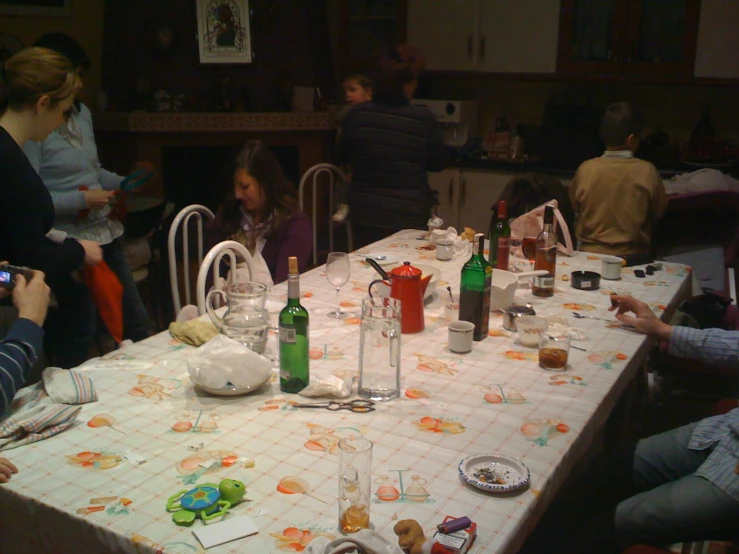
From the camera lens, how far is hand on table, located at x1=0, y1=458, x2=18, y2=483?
1.23m

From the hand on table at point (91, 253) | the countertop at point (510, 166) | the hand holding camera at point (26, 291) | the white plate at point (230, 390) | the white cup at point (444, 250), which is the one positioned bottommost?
the white plate at point (230, 390)

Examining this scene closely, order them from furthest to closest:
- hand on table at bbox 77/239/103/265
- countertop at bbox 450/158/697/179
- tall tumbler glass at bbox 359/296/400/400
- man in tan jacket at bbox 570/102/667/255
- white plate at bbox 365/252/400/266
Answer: countertop at bbox 450/158/697/179 → man in tan jacket at bbox 570/102/667/255 → white plate at bbox 365/252/400/266 → hand on table at bbox 77/239/103/265 → tall tumbler glass at bbox 359/296/400/400

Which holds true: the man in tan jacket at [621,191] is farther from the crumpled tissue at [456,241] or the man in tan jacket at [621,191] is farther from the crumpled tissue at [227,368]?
the crumpled tissue at [227,368]

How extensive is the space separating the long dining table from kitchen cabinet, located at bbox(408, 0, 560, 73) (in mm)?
3036

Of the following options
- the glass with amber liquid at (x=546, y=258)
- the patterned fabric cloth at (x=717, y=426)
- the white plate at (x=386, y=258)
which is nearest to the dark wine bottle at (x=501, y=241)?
the glass with amber liquid at (x=546, y=258)

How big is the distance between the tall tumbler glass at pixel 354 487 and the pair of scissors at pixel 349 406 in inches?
14.9

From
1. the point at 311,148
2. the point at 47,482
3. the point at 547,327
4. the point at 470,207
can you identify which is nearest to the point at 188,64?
the point at 311,148

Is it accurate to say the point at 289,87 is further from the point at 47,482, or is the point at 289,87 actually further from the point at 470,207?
the point at 47,482

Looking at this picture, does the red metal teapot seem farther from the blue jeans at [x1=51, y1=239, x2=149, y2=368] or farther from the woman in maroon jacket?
the blue jeans at [x1=51, y1=239, x2=149, y2=368]

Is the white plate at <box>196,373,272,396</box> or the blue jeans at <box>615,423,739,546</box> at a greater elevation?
the white plate at <box>196,373,272,396</box>

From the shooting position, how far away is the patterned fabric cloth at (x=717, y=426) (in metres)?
1.53

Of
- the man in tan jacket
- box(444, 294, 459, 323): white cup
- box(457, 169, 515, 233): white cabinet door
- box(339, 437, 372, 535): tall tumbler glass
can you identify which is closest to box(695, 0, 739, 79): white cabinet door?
box(457, 169, 515, 233): white cabinet door

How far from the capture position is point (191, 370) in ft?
5.05

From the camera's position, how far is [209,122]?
4.85 meters
